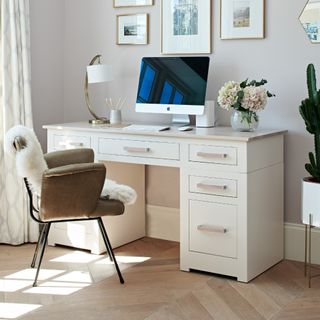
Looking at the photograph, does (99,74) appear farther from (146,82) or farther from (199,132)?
(199,132)

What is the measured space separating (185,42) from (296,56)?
76 cm

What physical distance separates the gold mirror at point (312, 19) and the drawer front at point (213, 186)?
1018mm

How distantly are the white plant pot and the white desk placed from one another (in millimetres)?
260

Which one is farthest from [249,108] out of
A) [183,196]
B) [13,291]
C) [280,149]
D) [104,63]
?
[13,291]

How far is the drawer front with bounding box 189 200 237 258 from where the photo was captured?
3.57 metres

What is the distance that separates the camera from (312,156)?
3.56 metres

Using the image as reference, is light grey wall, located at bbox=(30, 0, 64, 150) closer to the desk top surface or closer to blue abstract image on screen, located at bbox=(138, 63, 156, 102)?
the desk top surface

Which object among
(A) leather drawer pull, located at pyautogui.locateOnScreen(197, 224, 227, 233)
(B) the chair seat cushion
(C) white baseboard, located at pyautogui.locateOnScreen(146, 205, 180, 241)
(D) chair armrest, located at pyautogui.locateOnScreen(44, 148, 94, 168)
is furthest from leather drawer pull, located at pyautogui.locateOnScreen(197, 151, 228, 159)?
(C) white baseboard, located at pyautogui.locateOnScreen(146, 205, 180, 241)

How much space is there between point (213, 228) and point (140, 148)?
2.12 feet

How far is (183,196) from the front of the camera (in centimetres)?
370

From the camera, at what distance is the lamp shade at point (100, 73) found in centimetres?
427

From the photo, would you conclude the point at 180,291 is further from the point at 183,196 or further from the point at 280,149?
the point at 280,149

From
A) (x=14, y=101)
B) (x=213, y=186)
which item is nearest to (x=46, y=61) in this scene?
(x=14, y=101)

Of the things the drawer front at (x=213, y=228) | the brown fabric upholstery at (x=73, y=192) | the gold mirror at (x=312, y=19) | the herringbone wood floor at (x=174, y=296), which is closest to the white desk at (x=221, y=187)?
the drawer front at (x=213, y=228)
